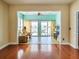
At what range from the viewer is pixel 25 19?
18.4 meters

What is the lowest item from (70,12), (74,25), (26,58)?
(26,58)

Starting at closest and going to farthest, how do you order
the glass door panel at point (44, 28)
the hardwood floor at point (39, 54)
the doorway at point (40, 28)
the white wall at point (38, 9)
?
the hardwood floor at point (39, 54), the white wall at point (38, 9), the doorway at point (40, 28), the glass door panel at point (44, 28)

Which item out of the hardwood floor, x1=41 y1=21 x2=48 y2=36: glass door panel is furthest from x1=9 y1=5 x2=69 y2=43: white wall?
x1=41 y1=21 x2=48 y2=36: glass door panel

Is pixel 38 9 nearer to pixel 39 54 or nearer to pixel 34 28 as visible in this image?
pixel 39 54

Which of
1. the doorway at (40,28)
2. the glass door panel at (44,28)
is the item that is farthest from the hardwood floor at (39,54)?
the glass door panel at (44,28)

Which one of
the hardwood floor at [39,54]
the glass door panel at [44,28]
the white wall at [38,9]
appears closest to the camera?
the hardwood floor at [39,54]

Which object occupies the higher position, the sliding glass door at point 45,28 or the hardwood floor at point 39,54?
the sliding glass door at point 45,28

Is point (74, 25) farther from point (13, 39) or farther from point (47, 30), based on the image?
point (47, 30)

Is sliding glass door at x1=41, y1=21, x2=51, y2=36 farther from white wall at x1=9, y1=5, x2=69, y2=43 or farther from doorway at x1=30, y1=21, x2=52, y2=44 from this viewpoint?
white wall at x1=9, y1=5, x2=69, y2=43

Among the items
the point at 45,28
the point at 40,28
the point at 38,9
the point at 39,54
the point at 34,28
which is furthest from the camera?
the point at 45,28

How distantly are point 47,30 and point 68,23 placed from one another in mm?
8770

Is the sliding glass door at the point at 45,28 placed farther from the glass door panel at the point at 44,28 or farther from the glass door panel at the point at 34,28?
the glass door panel at the point at 34,28

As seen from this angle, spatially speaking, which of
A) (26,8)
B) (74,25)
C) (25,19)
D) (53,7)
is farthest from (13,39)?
(25,19)

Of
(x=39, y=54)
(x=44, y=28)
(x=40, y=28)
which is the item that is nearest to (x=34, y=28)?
(x=40, y=28)
